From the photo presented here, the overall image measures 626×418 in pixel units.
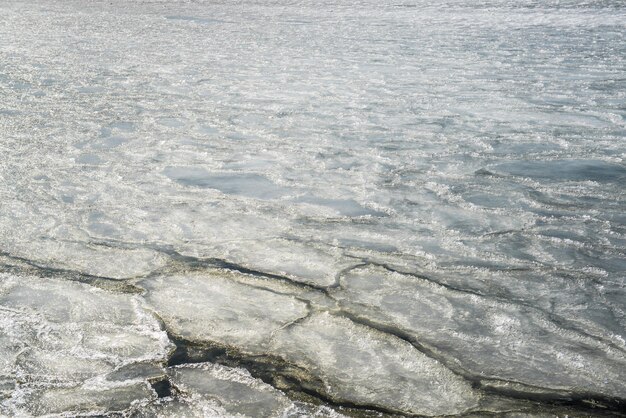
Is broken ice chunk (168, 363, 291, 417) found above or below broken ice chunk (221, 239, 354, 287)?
above

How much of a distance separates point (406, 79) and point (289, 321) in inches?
195

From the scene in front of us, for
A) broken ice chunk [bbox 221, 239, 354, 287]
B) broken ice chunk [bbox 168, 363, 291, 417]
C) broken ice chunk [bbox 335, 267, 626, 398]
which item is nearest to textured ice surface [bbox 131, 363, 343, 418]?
broken ice chunk [bbox 168, 363, 291, 417]

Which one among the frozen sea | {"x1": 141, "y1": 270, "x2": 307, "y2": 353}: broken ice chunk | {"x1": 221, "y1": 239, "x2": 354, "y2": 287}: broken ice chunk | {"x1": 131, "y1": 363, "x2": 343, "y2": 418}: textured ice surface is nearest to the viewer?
{"x1": 131, "y1": 363, "x2": 343, "y2": 418}: textured ice surface

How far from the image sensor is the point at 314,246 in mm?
2814

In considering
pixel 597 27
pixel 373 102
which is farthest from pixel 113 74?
pixel 597 27

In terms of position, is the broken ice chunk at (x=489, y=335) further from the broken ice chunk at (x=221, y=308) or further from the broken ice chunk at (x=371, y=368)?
the broken ice chunk at (x=221, y=308)

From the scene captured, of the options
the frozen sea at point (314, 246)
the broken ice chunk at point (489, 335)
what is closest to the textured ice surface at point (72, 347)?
the frozen sea at point (314, 246)

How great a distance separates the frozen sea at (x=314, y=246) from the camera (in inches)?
73.4

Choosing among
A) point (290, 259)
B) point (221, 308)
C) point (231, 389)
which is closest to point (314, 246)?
point (290, 259)

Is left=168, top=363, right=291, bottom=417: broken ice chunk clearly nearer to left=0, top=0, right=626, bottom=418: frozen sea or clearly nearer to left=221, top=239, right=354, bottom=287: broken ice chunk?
left=0, top=0, right=626, bottom=418: frozen sea

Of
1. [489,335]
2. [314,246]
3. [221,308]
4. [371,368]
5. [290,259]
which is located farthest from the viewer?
[314,246]

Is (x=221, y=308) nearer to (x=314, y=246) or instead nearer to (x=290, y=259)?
(x=290, y=259)

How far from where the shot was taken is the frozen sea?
1.86m

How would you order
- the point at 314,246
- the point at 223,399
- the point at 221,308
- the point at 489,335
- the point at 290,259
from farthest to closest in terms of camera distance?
the point at 314,246, the point at 290,259, the point at 221,308, the point at 489,335, the point at 223,399
